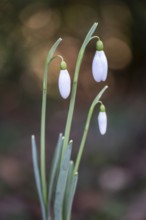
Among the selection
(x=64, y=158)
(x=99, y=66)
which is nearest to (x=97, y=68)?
(x=99, y=66)

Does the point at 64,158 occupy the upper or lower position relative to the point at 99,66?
lower

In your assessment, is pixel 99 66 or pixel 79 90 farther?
pixel 79 90

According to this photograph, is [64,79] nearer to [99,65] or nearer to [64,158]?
[99,65]

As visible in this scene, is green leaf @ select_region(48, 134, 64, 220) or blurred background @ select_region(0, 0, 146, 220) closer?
green leaf @ select_region(48, 134, 64, 220)

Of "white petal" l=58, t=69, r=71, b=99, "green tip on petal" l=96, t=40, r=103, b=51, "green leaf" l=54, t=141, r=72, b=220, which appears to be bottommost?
"green leaf" l=54, t=141, r=72, b=220

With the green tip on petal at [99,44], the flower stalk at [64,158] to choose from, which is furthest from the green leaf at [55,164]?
the green tip on petal at [99,44]

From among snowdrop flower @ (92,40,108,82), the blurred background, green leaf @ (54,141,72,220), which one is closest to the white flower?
snowdrop flower @ (92,40,108,82)

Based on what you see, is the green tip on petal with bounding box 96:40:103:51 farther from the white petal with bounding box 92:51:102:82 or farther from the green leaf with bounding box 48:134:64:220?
the green leaf with bounding box 48:134:64:220

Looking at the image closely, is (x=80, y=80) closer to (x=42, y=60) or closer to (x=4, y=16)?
(x=42, y=60)
